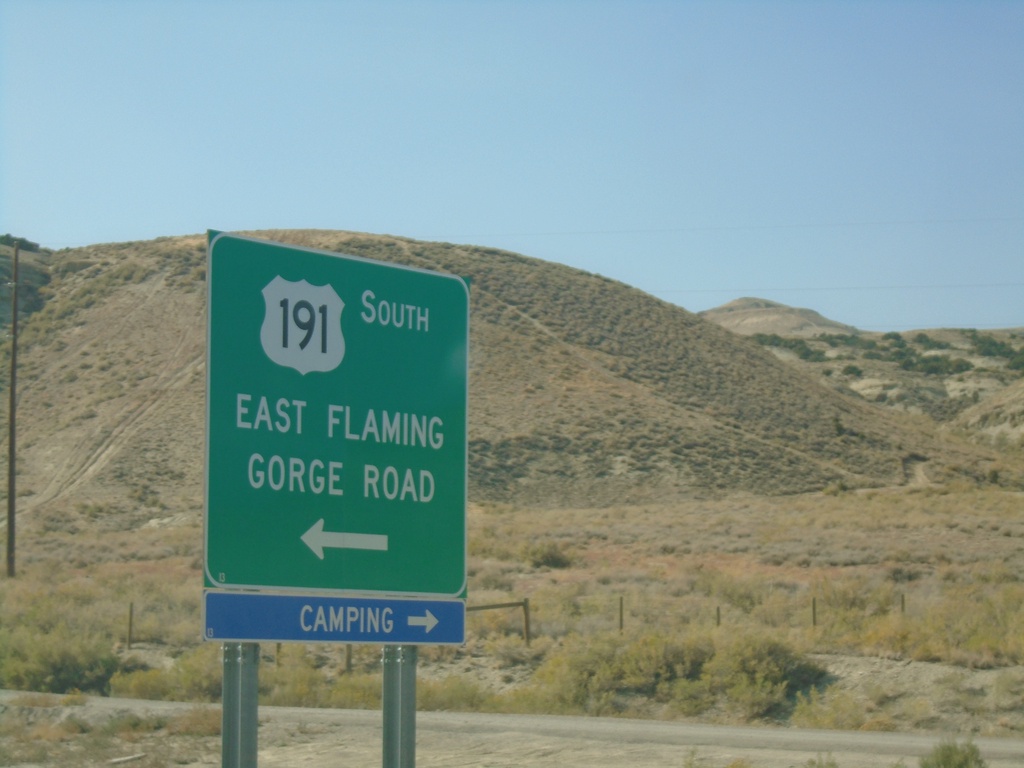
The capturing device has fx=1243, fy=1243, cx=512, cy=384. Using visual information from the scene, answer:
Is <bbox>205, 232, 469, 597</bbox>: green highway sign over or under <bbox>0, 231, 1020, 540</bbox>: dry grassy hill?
under

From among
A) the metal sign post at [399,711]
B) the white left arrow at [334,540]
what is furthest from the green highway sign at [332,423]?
the metal sign post at [399,711]

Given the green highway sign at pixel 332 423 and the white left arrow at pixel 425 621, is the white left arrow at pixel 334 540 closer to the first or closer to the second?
the green highway sign at pixel 332 423

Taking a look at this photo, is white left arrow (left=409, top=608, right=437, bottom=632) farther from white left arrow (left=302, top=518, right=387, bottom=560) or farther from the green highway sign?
white left arrow (left=302, top=518, right=387, bottom=560)

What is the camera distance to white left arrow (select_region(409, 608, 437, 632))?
15.8ft

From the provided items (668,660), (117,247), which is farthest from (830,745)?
(117,247)

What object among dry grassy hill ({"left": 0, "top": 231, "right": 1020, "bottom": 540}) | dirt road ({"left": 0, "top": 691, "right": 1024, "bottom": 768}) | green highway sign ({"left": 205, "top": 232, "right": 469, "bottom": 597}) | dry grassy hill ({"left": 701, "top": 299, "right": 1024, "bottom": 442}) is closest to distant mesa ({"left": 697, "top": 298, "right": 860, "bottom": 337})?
dry grassy hill ({"left": 701, "top": 299, "right": 1024, "bottom": 442})

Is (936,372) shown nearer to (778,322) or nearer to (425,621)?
(778,322)

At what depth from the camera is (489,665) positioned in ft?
81.5

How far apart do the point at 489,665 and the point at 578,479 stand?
118 ft

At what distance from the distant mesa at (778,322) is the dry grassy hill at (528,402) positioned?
280 feet

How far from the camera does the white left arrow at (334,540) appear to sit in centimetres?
451

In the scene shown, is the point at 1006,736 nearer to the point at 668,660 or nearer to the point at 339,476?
the point at 668,660

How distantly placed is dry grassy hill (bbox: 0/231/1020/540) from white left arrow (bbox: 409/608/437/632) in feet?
165

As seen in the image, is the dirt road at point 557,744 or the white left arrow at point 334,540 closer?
the white left arrow at point 334,540
